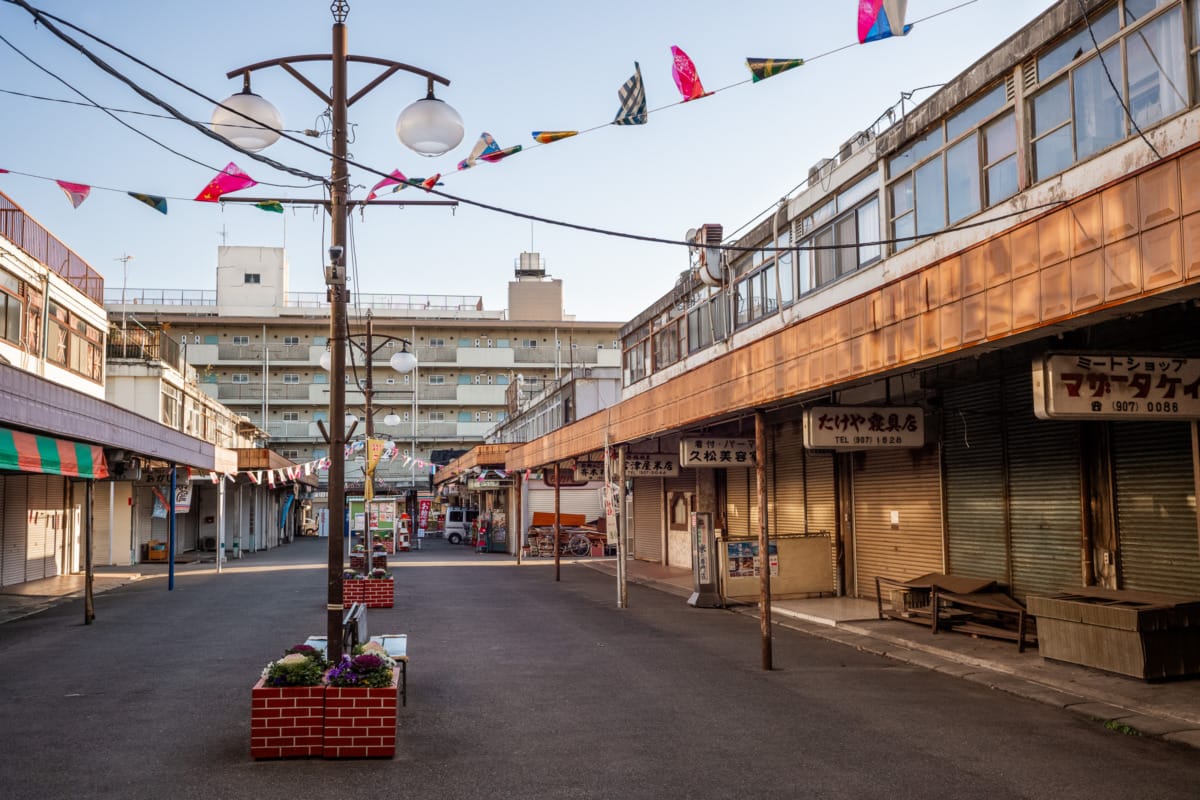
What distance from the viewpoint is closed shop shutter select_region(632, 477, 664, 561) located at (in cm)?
3488

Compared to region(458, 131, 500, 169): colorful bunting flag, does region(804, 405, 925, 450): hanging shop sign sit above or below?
below

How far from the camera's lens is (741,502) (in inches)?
1061

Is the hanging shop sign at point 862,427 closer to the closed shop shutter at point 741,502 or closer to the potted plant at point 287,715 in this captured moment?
the potted plant at point 287,715

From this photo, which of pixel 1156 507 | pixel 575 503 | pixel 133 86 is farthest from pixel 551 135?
pixel 575 503

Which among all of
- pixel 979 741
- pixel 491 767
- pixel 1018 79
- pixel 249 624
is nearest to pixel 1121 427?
pixel 1018 79

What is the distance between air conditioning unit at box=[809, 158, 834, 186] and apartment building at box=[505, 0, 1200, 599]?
5.0 inches

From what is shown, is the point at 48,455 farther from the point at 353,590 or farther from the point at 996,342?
the point at 996,342

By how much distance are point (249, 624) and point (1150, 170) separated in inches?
614

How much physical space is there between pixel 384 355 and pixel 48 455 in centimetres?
5951

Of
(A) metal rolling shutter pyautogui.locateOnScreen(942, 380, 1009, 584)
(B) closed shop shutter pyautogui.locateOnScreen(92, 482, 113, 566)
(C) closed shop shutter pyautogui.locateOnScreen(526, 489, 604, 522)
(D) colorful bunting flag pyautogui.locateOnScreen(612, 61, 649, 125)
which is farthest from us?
(C) closed shop shutter pyautogui.locateOnScreen(526, 489, 604, 522)

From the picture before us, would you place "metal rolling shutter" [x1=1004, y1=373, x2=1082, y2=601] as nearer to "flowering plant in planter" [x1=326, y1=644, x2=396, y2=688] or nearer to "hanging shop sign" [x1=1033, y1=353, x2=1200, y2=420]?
"hanging shop sign" [x1=1033, y1=353, x2=1200, y2=420]

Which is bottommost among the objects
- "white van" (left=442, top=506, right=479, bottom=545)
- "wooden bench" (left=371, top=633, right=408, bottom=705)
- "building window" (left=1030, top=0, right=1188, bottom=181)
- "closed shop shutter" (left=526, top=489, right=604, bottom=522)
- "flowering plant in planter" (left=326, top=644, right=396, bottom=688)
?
"white van" (left=442, top=506, right=479, bottom=545)

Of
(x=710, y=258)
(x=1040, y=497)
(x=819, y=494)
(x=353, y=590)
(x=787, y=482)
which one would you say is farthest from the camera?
(x=710, y=258)

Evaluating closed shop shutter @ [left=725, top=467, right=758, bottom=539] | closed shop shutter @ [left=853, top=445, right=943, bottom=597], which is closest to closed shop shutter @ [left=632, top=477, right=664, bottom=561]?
closed shop shutter @ [left=725, top=467, right=758, bottom=539]
